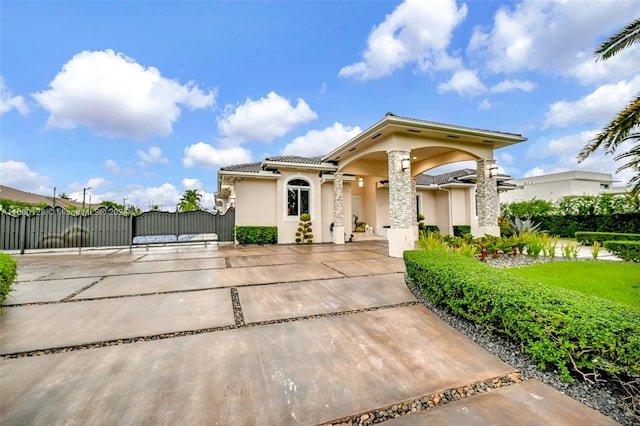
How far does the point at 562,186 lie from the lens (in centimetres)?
2967

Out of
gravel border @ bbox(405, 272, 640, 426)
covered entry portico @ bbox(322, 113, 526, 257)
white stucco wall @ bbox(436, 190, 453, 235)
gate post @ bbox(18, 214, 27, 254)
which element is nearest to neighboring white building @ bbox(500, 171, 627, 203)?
white stucco wall @ bbox(436, 190, 453, 235)

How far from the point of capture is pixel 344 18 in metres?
11.3

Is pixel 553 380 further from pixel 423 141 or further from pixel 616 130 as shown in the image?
pixel 423 141

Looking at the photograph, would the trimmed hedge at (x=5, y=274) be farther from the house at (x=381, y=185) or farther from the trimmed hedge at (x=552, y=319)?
the house at (x=381, y=185)

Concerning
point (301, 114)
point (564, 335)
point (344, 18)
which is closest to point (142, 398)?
point (564, 335)

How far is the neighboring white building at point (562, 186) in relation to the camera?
29.1 meters

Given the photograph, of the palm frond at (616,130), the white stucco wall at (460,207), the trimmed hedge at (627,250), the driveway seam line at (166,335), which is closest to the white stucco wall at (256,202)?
the driveway seam line at (166,335)

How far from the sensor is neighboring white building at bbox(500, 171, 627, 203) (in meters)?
29.1

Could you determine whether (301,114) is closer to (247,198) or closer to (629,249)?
(247,198)

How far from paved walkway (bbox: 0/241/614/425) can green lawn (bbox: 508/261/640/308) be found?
3.12 meters

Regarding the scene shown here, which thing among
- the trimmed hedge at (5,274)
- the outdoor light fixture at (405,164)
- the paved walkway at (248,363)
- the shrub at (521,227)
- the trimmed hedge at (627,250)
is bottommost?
the paved walkway at (248,363)

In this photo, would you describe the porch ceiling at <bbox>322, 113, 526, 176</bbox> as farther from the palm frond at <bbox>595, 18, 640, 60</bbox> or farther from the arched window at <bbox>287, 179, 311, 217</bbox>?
the palm frond at <bbox>595, 18, 640, 60</bbox>

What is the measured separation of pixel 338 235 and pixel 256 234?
3939mm

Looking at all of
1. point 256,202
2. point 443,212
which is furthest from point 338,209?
→ point 443,212
